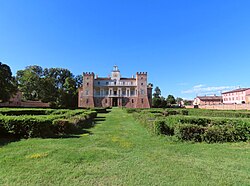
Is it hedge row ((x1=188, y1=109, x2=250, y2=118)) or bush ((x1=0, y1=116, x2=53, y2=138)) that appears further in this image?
hedge row ((x1=188, y1=109, x2=250, y2=118))

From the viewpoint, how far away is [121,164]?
4758mm

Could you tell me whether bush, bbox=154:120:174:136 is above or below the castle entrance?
below

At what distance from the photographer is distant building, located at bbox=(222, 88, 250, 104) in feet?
233

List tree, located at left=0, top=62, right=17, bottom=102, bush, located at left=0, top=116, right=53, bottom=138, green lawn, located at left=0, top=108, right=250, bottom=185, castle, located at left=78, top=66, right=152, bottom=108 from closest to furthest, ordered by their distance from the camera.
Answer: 1. green lawn, located at left=0, top=108, right=250, bottom=185
2. bush, located at left=0, top=116, right=53, bottom=138
3. tree, located at left=0, top=62, right=17, bottom=102
4. castle, located at left=78, top=66, right=152, bottom=108

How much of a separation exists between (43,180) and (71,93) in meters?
53.0

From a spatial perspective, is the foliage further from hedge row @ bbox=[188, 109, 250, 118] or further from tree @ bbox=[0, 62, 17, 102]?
hedge row @ bbox=[188, 109, 250, 118]

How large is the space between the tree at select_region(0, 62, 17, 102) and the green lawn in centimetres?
3303

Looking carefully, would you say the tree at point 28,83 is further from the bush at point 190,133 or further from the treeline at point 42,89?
the bush at point 190,133

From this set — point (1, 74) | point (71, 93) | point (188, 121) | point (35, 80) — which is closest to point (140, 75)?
point (71, 93)

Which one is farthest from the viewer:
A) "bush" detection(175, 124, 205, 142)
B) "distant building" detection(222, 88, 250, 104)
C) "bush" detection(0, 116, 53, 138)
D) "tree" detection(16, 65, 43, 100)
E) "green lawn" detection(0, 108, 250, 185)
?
"distant building" detection(222, 88, 250, 104)

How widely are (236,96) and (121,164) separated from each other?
89.4m

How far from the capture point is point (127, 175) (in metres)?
4.06

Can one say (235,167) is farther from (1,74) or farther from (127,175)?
(1,74)

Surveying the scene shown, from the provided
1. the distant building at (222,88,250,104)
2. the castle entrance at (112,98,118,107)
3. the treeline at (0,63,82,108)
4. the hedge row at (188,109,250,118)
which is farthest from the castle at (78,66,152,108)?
the distant building at (222,88,250,104)
